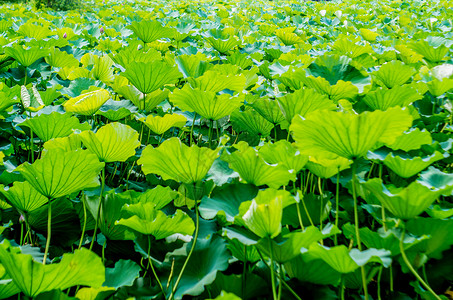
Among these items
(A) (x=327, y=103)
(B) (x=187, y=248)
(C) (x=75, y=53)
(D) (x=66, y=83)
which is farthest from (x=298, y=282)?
(C) (x=75, y=53)

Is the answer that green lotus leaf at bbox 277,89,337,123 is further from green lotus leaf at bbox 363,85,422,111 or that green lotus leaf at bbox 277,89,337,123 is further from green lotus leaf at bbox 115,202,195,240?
green lotus leaf at bbox 115,202,195,240

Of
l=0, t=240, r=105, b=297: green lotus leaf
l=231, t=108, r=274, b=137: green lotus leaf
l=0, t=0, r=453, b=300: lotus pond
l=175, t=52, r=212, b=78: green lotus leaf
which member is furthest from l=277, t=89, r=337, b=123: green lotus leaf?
l=0, t=240, r=105, b=297: green lotus leaf

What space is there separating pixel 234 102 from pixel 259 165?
0.29 meters

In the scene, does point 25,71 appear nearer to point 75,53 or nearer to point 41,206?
point 75,53

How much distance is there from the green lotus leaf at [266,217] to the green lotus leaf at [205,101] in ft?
1.32

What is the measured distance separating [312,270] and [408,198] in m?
0.20

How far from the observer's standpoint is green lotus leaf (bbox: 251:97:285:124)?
1.02 m

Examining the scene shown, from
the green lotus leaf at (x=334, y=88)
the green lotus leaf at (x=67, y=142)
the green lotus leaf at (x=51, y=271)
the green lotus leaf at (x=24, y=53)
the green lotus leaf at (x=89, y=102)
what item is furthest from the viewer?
the green lotus leaf at (x=24, y=53)

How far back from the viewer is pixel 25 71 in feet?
5.04

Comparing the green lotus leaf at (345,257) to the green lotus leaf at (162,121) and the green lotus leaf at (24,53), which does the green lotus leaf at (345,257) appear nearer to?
the green lotus leaf at (162,121)

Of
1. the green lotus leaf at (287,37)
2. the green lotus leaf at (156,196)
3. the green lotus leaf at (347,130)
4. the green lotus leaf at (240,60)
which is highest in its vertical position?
the green lotus leaf at (347,130)

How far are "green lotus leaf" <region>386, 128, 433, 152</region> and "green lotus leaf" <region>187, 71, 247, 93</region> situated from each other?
17.4 inches

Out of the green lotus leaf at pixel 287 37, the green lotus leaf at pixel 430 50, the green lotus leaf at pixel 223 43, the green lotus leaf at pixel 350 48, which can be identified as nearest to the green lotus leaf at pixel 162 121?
the green lotus leaf at pixel 223 43

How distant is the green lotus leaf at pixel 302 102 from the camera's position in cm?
94
